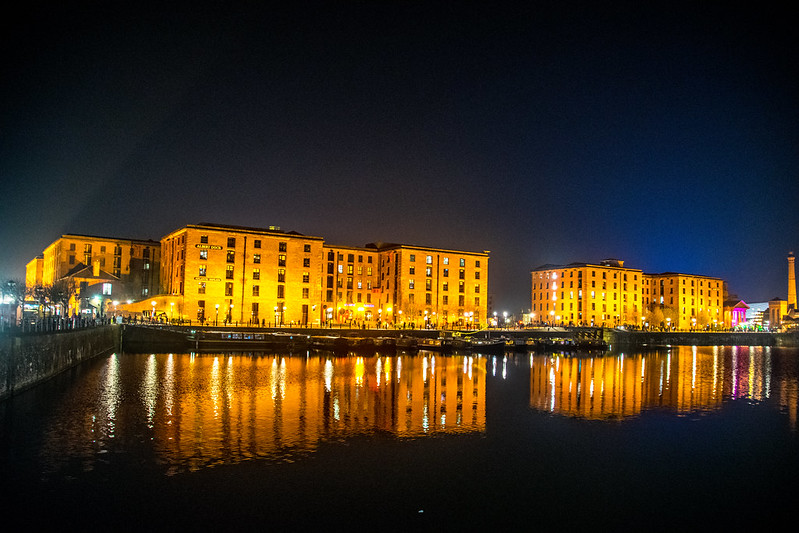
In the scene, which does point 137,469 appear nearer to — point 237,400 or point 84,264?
point 237,400

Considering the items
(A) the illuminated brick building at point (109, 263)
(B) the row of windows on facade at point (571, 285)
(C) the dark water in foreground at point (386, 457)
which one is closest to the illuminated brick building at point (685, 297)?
(B) the row of windows on facade at point (571, 285)

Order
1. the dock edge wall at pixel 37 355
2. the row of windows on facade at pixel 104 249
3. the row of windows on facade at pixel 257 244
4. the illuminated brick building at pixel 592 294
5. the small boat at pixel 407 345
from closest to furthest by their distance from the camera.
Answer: the dock edge wall at pixel 37 355, the small boat at pixel 407 345, the row of windows on facade at pixel 257 244, the row of windows on facade at pixel 104 249, the illuminated brick building at pixel 592 294

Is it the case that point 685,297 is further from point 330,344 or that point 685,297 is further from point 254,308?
point 330,344

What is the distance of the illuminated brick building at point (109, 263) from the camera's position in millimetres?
77188

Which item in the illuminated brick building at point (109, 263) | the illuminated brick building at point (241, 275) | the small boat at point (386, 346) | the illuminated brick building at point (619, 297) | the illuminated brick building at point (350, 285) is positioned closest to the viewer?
the small boat at point (386, 346)

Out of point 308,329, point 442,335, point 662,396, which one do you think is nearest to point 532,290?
point 442,335

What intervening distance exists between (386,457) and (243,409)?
871cm

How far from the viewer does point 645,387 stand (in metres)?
35.4

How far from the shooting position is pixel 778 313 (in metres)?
150

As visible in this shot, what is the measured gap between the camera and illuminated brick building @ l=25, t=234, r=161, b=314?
77.2 meters

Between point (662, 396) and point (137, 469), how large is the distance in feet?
86.6

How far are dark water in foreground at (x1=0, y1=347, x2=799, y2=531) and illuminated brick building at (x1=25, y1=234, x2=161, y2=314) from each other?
5102cm

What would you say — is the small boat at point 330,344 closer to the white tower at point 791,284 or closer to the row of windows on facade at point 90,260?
the row of windows on facade at point 90,260

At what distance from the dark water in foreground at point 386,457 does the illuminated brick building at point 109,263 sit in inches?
2009
